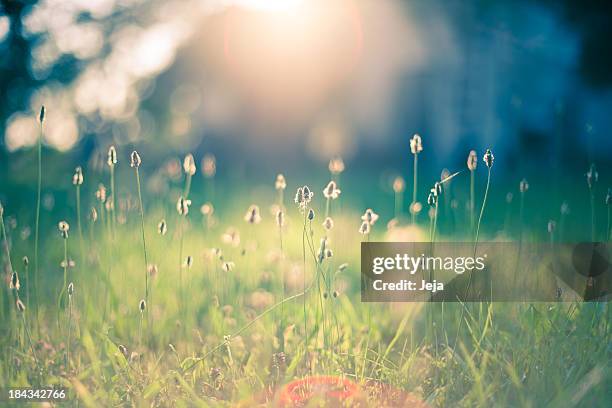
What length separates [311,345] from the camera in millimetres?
1705

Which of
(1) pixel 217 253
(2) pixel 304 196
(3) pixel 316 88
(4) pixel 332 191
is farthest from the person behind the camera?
(3) pixel 316 88

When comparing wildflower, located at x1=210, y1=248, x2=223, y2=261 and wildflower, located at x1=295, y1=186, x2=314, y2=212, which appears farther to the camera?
wildflower, located at x1=210, y1=248, x2=223, y2=261

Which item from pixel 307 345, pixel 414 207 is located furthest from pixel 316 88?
pixel 307 345

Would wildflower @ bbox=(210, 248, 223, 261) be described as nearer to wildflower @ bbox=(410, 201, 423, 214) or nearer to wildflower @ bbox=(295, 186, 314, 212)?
wildflower @ bbox=(295, 186, 314, 212)

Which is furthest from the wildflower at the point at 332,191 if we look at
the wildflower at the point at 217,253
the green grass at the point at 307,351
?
the wildflower at the point at 217,253

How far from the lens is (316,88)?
749 cm

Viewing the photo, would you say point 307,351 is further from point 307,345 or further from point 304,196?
point 304,196

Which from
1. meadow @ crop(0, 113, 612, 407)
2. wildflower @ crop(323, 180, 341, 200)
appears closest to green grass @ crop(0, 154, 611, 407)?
meadow @ crop(0, 113, 612, 407)

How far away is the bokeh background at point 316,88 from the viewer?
2723 millimetres

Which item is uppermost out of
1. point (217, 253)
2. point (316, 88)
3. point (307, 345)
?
point (316, 88)

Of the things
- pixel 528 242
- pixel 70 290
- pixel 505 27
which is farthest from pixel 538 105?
pixel 70 290

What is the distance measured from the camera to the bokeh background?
272cm

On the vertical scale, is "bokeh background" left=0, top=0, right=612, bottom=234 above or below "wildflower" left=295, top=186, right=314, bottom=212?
above

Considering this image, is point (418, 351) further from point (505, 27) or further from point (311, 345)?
A: point (505, 27)
